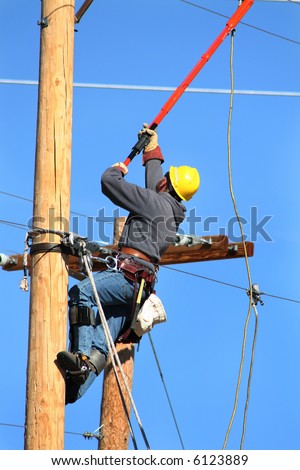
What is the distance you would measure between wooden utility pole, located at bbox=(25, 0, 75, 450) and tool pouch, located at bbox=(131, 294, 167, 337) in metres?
0.70

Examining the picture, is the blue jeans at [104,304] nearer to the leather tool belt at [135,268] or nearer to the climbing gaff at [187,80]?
the leather tool belt at [135,268]

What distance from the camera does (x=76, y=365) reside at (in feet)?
25.0

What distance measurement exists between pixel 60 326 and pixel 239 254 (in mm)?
4080

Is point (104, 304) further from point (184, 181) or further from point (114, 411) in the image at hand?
point (114, 411)

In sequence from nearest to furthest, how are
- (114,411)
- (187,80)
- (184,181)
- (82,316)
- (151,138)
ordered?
(82,316)
(184,181)
(151,138)
(187,80)
(114,411)

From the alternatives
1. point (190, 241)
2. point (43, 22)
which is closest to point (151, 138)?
point (43, 22)

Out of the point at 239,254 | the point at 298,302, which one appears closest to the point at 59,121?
the point at 239,254

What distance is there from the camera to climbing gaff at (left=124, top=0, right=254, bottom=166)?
871 centimetres

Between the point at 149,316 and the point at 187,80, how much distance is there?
194cm

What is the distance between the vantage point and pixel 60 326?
761cm

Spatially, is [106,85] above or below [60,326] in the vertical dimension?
above

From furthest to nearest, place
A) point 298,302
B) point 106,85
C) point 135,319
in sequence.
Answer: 1. point 298,302
2. point 106,85
3. point 135,319

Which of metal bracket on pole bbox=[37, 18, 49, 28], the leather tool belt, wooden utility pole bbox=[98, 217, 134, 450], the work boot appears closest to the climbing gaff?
the leather tool belt

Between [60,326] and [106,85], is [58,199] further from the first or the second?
[106,85]
